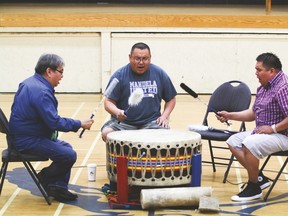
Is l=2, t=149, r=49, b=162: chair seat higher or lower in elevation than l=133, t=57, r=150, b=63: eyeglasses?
lower

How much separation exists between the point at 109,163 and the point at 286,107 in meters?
1.64

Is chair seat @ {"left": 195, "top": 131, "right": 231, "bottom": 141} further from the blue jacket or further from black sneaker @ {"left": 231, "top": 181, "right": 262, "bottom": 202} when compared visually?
the blue jacket

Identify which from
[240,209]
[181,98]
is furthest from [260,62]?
[181,98]

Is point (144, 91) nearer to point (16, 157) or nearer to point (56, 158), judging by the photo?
point (56, 158)

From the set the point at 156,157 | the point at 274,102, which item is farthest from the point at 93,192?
the point at 274,102

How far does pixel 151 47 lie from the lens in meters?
13.3

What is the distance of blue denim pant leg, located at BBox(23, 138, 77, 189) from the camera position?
6.23 metres

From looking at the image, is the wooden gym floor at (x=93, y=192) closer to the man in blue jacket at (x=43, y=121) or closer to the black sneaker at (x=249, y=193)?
the black sneaker at (x=249, y=193)

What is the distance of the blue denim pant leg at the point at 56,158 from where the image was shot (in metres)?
6.23

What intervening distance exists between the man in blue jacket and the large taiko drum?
1.38ft

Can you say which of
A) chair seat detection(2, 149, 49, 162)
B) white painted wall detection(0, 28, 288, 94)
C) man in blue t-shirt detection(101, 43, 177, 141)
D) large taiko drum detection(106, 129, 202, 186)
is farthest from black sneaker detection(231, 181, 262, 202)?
white painted wall detection(0, 28, 288, 94)

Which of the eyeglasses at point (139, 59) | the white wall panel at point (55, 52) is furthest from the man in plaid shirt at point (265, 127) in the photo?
the white wall panel at point (55, 52)

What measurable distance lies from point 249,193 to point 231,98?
1438 millimetres

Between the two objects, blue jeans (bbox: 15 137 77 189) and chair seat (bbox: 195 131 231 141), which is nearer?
blue jeans (bbox: 15 137 77 189)
